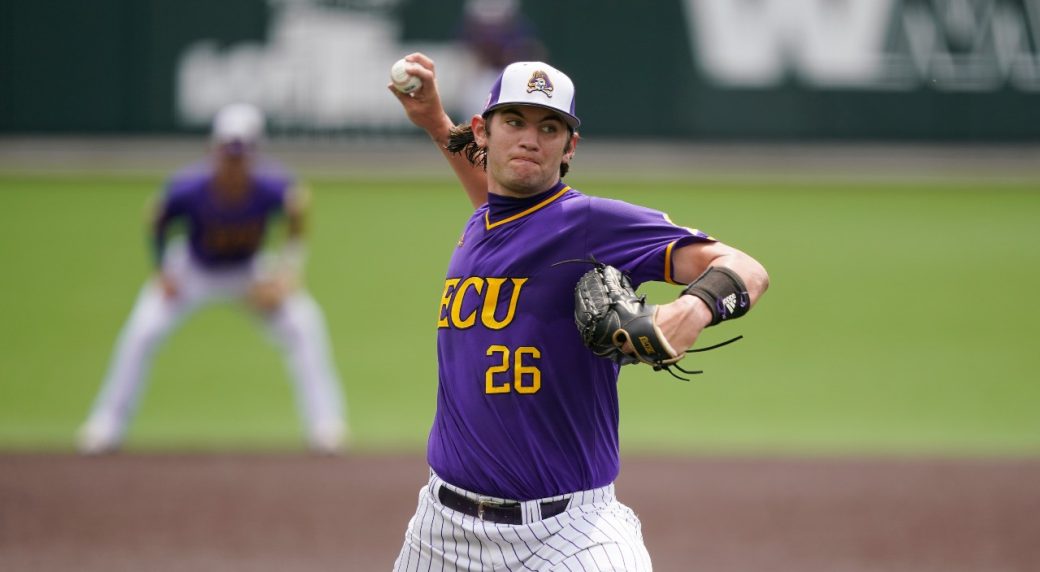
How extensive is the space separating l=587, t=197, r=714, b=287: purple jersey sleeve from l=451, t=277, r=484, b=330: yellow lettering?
347mm

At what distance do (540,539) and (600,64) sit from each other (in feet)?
58.2

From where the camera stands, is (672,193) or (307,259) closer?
(307,259)

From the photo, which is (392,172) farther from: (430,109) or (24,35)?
(430,109)

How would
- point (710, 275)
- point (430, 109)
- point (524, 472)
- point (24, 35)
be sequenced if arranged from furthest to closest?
point (24, 35) < point (430, 109) < point (524, 472) < point (710, 275)

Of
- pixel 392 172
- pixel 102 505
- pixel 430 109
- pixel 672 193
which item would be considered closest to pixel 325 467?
pixel 102 505

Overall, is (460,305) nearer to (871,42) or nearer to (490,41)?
(490,41)

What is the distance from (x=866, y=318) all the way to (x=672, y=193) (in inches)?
208

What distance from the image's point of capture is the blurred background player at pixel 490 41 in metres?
20.4

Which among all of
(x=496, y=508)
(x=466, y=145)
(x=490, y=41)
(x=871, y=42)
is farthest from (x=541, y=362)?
(x=871, y=42)

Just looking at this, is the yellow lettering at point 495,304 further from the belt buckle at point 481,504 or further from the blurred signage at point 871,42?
the blurred signage at point 871,42

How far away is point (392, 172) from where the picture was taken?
2084cm

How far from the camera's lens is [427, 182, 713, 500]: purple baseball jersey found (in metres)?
3.86

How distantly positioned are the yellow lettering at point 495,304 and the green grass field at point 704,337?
243 inches

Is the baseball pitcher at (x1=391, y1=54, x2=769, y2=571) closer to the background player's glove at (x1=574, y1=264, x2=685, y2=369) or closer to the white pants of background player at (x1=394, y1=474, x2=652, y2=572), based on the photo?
the white pants of background player at (x1=394, y1=474, x2=652, y2=572)
